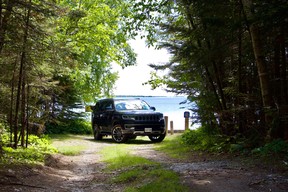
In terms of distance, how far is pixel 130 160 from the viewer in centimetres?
1017

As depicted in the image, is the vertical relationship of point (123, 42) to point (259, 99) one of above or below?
above

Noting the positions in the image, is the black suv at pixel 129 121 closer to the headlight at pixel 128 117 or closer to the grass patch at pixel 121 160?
the headlight at pixel 128 117

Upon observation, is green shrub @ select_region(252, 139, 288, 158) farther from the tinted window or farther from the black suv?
the tinted window

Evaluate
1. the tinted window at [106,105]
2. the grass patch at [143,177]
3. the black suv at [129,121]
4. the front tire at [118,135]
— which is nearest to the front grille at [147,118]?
the black suv at [129,121]

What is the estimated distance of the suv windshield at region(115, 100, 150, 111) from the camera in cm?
1739

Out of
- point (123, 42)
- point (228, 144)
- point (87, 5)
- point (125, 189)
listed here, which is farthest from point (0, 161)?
point (123, 42)

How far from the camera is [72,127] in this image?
2495 centimetres

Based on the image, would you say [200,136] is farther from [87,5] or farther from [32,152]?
[87,5]

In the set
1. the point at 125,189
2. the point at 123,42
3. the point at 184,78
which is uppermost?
the point at 123,42

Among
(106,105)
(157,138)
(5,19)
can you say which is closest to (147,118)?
(157,138)

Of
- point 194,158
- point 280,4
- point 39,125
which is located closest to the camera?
point 280,4

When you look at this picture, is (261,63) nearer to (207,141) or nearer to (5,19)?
(207,141)

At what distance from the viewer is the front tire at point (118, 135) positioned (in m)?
16.4

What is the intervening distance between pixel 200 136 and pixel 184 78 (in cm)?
230
